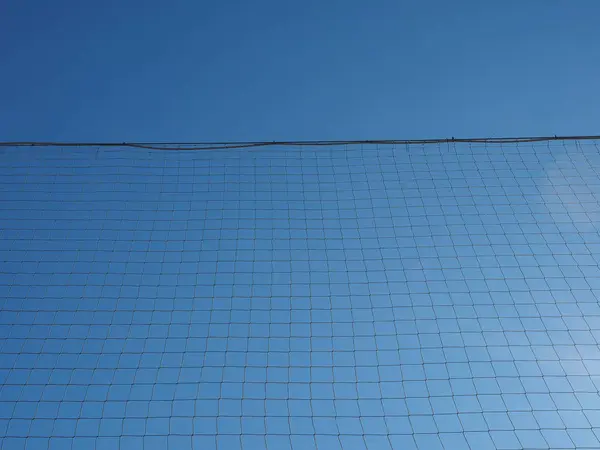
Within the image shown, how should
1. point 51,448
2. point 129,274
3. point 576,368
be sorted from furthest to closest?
point 129,274 → point 576,368 → point 51,448

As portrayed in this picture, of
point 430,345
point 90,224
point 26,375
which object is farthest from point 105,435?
point 430,345

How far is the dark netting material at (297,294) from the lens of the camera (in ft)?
12.9

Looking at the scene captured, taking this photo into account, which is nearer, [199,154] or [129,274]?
[129,274]

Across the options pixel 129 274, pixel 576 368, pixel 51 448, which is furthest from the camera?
pixel 129 274

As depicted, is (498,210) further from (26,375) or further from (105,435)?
(26,375)

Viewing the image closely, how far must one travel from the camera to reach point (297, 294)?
4.37 meters

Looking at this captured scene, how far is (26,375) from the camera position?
4.06m

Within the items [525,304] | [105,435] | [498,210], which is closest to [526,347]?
[525,304]

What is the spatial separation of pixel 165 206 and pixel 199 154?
19.4 inches

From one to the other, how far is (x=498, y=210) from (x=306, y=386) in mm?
1932

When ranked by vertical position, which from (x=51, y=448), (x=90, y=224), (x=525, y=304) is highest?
(x=90, y=224)

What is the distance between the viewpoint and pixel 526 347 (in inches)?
163

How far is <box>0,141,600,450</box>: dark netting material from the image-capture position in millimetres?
3930

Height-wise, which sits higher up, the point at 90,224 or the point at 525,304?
the point at 90,224
